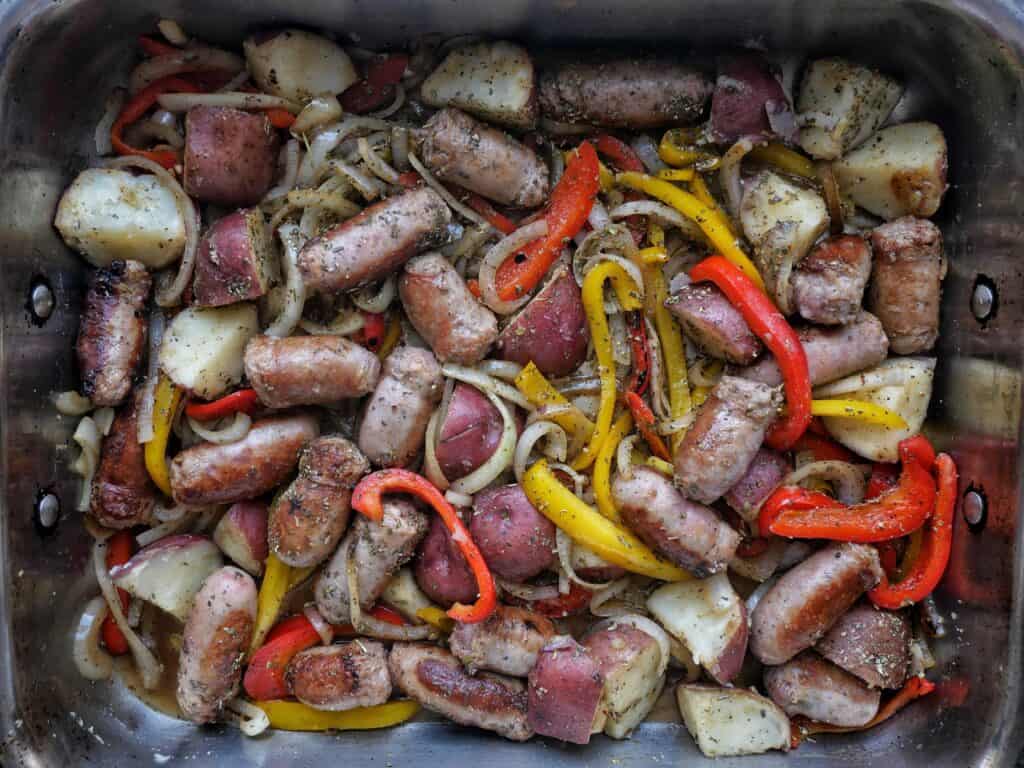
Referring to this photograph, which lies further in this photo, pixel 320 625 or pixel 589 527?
pixel 320 625

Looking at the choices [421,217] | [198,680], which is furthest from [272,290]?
[198,680]

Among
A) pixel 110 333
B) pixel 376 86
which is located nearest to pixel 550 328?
pixel 376 86

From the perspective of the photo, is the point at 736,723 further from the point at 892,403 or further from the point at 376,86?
the point at 376,86

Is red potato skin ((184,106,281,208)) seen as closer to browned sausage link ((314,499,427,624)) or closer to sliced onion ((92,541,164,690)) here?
browned sausage link ((314,499,427,624))

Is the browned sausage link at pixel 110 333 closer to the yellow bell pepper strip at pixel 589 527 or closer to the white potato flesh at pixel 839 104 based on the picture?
the yellow bell pepper strip at pixel 589 527

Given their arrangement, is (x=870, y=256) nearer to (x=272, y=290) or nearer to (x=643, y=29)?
(x=643, y=29)

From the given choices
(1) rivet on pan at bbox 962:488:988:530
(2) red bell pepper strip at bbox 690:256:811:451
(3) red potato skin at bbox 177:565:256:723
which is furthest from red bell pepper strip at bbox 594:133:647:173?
(3) red potato skin at bbox 177:565:256:723
